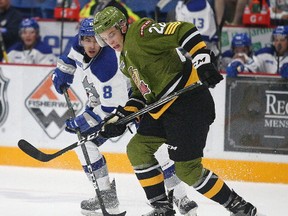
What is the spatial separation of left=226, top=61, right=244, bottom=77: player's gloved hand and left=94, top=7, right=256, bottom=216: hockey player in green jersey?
170cm

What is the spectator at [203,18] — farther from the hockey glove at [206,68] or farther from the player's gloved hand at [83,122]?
the hockey glove at [206,68]

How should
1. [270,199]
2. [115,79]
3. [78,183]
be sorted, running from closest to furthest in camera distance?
[115,79], [270,199], [78,183]

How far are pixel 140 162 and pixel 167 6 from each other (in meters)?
2.83

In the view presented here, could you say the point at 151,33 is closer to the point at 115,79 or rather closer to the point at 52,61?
the point at 115,79

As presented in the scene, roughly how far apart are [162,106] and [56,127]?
221cm

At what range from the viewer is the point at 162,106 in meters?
4.39

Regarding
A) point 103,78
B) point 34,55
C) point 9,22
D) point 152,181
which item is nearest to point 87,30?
point 103,78

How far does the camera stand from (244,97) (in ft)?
20.2

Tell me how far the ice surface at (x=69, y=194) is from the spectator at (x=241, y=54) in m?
0.88

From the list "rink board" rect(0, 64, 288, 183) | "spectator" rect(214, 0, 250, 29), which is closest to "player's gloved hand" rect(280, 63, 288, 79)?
"rink board" rect(0, 64, 288, 183)

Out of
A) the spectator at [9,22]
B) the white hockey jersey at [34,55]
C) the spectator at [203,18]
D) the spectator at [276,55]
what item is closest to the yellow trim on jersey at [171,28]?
the spectator at [276,55]

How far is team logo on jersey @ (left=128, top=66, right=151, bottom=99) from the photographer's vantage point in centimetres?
435

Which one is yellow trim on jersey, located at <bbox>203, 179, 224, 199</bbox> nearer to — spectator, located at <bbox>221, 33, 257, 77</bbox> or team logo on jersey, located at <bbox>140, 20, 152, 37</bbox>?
team logo on jersey, located at <bbox>140, 20, 152, 37</bbox>

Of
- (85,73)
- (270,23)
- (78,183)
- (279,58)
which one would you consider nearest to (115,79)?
(85,73)
